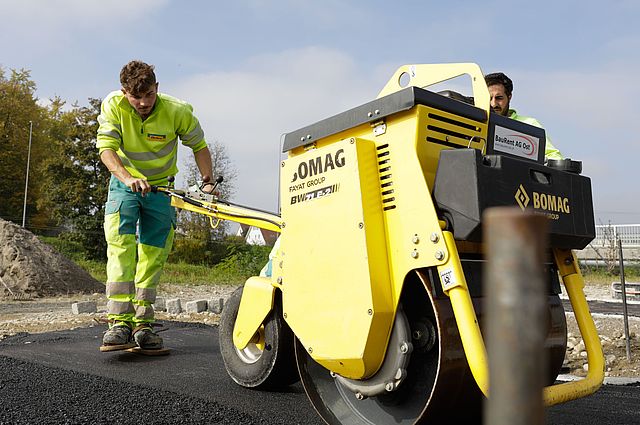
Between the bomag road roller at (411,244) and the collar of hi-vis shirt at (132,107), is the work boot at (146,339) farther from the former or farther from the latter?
the bomag road roller at (411,244)

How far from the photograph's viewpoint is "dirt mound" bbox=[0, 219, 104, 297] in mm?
11414

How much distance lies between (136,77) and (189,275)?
1498 centimetres

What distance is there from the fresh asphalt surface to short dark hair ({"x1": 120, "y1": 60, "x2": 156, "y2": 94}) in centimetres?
177

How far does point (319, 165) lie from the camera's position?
8.13 ft

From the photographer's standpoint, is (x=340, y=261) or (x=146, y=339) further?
(x=146, y=339)

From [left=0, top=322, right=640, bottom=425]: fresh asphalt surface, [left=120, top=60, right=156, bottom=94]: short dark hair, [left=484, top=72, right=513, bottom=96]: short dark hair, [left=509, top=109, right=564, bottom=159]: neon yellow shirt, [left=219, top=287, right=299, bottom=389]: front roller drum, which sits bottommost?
[left=0, top=322, right=640, bottom=425]: fresh asphalt surface

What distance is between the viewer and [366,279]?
86.7 inches

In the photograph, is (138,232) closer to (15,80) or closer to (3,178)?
(3,178)

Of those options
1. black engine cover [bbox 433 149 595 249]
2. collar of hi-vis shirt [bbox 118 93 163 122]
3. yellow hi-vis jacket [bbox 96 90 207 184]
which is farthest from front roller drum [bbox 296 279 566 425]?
collar of hi-vis shirt [bbox 118 93 163 122]

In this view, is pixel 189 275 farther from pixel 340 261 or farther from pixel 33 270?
pixel 340 261

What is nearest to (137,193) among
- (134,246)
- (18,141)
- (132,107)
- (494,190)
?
(134,246)

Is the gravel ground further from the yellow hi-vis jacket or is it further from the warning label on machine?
the warning label on machine

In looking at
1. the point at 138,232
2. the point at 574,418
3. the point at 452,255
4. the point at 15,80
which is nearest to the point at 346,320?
the point at 452,255

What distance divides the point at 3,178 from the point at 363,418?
2774 cm
